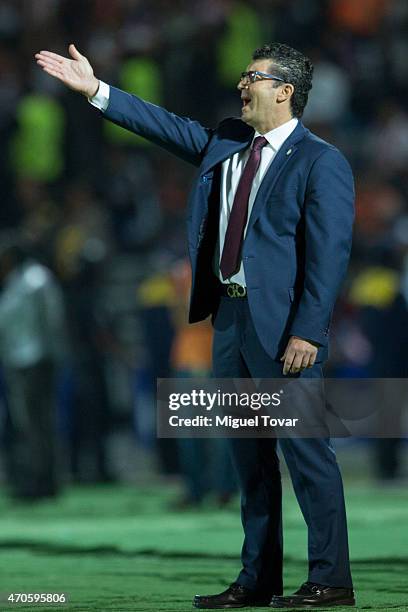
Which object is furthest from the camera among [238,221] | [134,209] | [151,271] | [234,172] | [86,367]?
[134,209]

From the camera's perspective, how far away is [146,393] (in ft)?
41.6

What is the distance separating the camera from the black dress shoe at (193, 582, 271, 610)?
5.34 m

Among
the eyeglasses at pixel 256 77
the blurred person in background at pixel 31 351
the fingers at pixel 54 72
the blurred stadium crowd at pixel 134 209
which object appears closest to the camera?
the fingers at pixel 54 72

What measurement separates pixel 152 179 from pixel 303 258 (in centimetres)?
952

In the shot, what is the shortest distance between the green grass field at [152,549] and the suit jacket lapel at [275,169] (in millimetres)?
1376

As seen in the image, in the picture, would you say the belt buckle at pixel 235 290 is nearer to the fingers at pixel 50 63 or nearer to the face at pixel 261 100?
the face at pixel 261 100

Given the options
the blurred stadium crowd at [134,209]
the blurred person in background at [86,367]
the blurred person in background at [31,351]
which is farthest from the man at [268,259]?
the blurred person in background at [86,367]

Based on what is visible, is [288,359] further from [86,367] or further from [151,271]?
[151,271]

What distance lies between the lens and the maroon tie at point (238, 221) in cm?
538

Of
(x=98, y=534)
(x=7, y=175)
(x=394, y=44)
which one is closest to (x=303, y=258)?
(x=98, y=534)

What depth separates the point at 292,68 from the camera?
17.8 feet

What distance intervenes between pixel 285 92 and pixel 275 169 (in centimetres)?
28

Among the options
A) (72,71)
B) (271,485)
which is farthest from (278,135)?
(271,485)

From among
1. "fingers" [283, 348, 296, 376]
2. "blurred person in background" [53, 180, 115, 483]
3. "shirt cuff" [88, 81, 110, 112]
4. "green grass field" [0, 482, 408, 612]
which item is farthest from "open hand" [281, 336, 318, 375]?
"blurred person in background" [53, 180, 115, 483]
